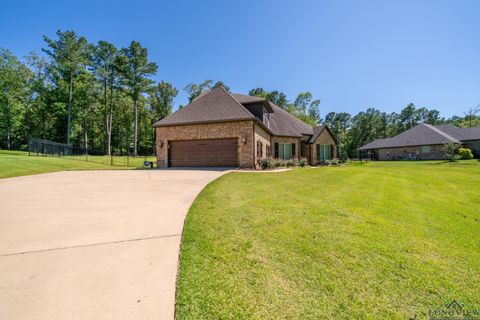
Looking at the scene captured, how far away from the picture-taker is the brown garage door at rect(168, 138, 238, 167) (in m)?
15.5

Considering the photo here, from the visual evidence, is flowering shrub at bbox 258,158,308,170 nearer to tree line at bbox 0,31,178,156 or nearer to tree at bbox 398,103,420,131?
tree line at bbox 0,31,178,156

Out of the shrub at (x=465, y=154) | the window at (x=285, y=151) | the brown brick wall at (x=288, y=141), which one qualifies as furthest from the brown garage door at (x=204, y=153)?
the shrub at (x=465, y=154)

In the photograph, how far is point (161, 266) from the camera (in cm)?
273

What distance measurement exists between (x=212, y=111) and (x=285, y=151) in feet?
26.0

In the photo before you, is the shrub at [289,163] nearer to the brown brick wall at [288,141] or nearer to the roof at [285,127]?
the brown brick wall at [288,141]

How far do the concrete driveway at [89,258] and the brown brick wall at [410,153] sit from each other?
44.8 meters

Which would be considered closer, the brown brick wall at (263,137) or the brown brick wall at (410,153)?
the brown brick wall at (263,137)

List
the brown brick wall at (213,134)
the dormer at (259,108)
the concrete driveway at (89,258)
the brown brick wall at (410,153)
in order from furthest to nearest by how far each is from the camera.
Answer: the brown brick wall at (410,153) → the dormer at (259,108) → the brown brick wall at (213,134) → the concrete driveway at (89,258)

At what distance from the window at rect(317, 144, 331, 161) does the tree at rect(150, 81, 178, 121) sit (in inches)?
1419

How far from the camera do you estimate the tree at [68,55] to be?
32.3m

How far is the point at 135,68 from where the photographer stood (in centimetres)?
3328

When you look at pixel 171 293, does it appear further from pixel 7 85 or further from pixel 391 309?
pixel 7 85

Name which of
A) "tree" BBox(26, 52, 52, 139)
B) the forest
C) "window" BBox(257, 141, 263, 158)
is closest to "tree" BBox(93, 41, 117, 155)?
the forest

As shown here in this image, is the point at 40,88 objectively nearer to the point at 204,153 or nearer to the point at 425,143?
the point at 204,153
